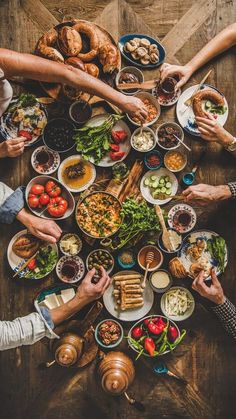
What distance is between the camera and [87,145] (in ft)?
13.1

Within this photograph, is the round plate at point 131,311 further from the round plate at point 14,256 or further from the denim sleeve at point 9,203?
the denim sleeve at point 9,203

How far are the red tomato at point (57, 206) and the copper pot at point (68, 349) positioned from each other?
1114 millimetres

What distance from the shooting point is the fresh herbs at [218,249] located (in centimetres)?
401

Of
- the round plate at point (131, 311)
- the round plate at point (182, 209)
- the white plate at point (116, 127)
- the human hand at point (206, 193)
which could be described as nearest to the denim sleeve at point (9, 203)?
the white plate at point (116, 127)

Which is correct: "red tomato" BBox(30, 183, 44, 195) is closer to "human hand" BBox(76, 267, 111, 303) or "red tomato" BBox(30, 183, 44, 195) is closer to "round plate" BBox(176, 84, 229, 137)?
"human hand" BBox(76, 267, 111, 303)

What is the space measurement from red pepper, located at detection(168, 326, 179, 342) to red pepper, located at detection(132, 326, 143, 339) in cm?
27

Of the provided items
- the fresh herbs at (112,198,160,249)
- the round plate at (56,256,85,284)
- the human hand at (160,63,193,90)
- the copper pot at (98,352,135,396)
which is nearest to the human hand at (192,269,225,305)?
the fresh herbs at (112,198,160,249)

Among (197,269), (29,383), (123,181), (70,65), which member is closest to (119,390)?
(29,383)

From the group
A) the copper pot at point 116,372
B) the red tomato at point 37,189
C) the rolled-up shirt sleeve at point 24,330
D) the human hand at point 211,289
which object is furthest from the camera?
the red tomato at point 37,189

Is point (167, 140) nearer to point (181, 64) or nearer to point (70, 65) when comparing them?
point (181, 64)

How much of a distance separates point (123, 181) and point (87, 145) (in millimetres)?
473

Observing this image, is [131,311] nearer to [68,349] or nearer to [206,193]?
[68,349]

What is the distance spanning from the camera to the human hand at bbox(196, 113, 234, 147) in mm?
3904

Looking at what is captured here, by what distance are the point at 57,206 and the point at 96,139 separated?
715 millimetres
